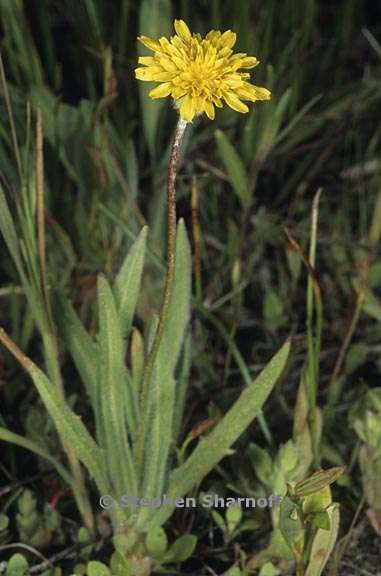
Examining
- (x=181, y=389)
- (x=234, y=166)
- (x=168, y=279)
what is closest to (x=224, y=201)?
(x=234, y=166)

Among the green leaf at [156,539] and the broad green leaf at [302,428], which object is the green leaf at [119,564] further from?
the broad green leaf at [302,428]

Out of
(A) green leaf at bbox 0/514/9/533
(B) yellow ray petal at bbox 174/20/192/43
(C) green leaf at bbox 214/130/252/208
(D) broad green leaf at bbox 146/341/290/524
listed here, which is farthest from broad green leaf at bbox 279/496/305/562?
(C) green leaf at bbox 214/130/252/208

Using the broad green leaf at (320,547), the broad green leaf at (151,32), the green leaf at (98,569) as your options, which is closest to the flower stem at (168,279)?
the green leaf at (98,569)

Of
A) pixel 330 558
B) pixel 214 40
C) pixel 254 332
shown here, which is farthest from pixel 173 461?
pixel 214 40

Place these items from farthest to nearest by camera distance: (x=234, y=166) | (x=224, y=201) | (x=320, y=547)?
(x=224, y=201) < (x=234, y=166) < (x=320, y=547)

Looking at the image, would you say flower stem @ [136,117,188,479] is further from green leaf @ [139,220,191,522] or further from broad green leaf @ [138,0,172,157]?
broad green leaf @ [138,0,172,157]

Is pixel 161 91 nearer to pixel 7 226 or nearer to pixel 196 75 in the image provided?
pixel 196 75
